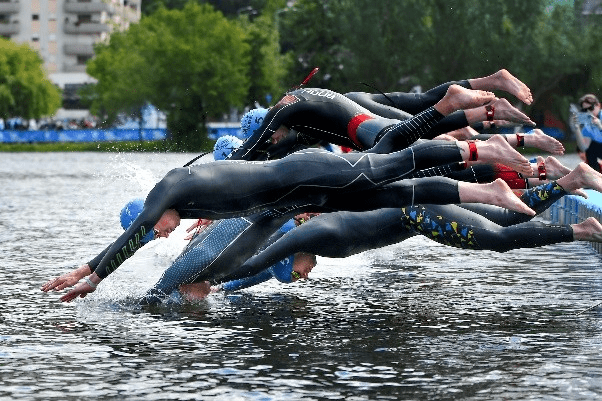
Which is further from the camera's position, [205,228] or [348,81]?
[348,81]

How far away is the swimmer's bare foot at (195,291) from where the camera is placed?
37.0 ft

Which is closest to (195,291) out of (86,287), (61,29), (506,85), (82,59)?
(86,287)

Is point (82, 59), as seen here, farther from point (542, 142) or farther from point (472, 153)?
point (472, 153)

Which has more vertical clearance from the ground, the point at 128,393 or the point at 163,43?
the point at 163,43

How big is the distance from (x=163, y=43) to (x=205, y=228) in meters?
78.6

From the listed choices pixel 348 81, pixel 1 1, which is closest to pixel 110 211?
pixel 348 81

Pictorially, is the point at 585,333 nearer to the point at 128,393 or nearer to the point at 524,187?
the point at 524,187

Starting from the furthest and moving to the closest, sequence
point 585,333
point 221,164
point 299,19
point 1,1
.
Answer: point 1,1 < point 299,19 < point 221,164 < point 585,333

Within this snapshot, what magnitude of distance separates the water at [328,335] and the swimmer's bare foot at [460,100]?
1.53m

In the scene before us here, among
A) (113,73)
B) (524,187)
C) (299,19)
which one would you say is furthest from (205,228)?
(113,73)

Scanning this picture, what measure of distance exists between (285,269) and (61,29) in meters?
145

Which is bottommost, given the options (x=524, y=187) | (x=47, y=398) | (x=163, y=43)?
(x=47, y=398)

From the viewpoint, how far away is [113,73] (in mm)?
98188

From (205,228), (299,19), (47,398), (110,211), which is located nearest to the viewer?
(47,398)
